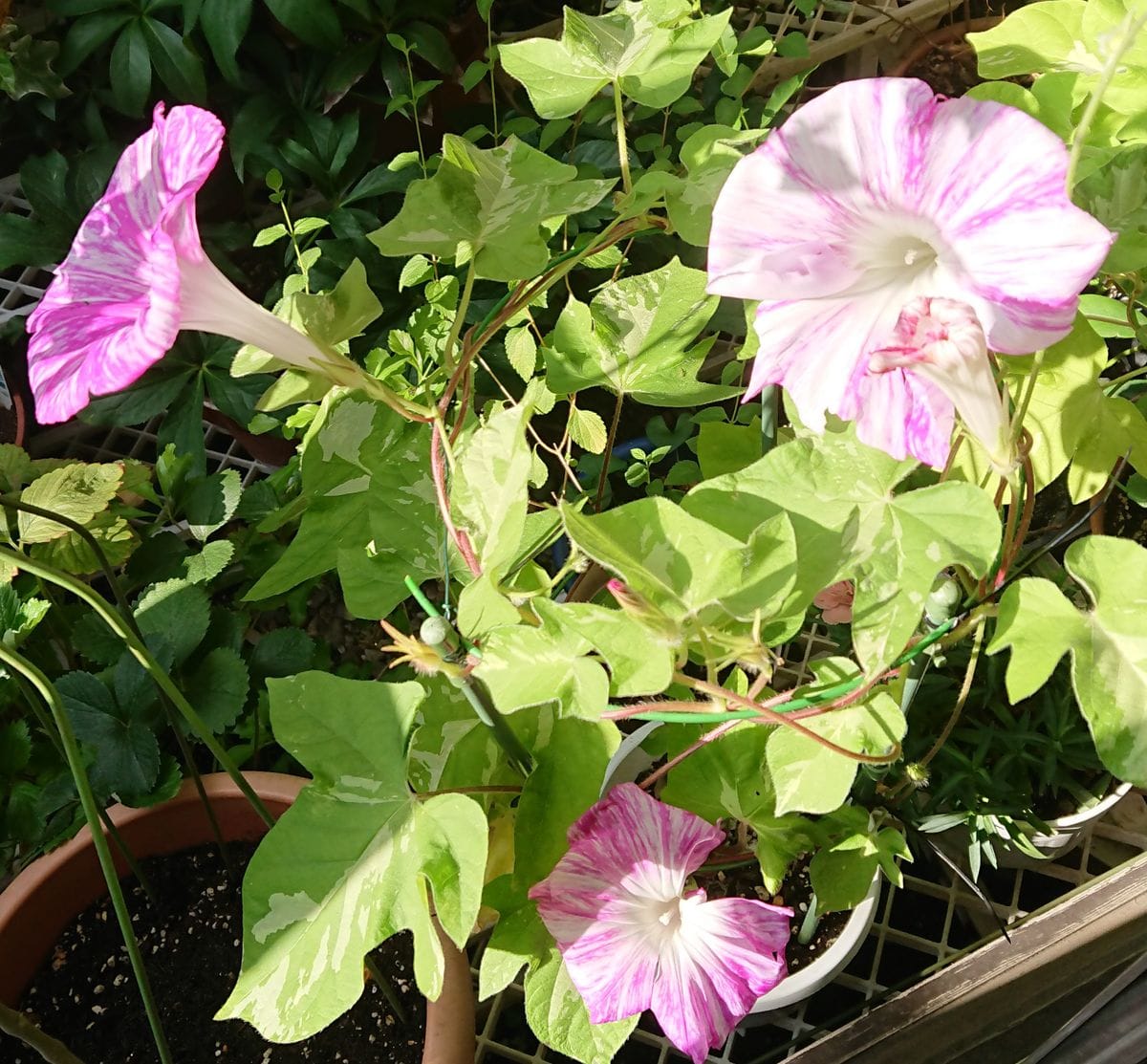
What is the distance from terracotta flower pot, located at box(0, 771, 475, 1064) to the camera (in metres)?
0.77

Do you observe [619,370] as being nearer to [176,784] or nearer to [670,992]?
[670,992]

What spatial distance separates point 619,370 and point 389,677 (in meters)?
0.51

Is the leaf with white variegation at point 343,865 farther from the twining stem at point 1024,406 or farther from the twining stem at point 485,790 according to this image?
the twining stem at point 1024,406

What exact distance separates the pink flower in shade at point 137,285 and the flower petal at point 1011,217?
0.26 meters

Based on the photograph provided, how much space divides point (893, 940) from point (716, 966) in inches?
16.8

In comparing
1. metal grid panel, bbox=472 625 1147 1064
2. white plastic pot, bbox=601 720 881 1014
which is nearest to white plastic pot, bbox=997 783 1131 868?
metal grid panel, bbox=472 625 1147 1064

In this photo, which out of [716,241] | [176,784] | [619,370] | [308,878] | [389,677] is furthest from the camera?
[389,677]

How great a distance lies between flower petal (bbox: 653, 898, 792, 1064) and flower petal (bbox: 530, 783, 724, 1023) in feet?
0.05

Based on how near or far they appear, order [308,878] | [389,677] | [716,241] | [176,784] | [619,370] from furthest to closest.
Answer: [389,677] → [176,784] → [619,370] → [308,878] → [716,241]

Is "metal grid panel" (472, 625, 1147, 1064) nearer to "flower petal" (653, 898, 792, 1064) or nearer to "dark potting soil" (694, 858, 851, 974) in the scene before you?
"dark potting soil" (694, 858, 851, 974)

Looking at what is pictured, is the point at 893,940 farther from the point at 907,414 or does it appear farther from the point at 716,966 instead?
the point at 907,414

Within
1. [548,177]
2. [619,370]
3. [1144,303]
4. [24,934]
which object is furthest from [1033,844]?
[24,934]

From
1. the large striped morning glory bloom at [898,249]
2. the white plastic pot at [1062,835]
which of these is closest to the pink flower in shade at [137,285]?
the large striped morning glory bloom at [898,249]

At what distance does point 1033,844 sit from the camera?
86 centimetres
